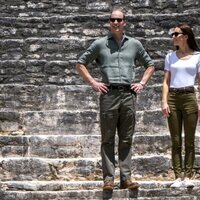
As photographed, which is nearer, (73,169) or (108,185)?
(108,185)

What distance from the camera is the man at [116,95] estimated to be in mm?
6191

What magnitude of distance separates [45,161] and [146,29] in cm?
310

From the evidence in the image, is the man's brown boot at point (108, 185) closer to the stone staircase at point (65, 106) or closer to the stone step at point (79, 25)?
the stone staircase at point (65, 106)

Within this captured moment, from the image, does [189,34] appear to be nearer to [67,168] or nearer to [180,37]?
[180,37]

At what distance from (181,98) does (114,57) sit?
787 millimetres

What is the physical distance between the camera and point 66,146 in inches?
297

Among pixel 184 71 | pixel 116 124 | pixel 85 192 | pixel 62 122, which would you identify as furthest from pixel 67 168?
pixel 184 71

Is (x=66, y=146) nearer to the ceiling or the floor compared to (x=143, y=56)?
nearer to the floor

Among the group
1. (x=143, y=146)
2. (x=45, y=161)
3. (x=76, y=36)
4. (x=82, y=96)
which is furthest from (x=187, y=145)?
(x=76, y=36)

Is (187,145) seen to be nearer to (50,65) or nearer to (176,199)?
(176,199)

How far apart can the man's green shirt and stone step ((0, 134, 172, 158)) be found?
1353 mm

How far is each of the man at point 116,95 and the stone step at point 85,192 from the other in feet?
0.33

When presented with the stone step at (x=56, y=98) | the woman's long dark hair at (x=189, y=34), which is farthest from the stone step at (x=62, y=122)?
the woman's long dark hair at (x=189, y=34)

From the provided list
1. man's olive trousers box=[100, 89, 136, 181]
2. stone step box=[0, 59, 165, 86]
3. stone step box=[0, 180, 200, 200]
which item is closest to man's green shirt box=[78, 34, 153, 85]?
man's olive trousers box=[100, 89, 136, 181]
